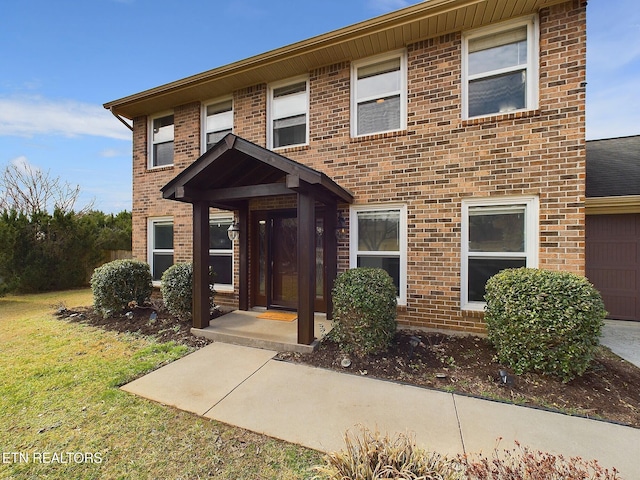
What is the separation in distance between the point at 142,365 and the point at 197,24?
31.6 ft

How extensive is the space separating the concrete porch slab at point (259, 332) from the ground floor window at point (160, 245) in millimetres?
3006

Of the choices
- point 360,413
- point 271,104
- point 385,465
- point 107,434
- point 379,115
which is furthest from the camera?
point 271,104

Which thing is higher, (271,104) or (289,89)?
(289,89)

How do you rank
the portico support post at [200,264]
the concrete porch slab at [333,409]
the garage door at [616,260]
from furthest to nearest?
the garage door at [616,260] < the portico support post at [200,264] < the concrete porch slab at [333,409]

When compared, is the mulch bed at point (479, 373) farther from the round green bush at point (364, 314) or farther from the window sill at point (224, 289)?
the window sill at point (224, 289)

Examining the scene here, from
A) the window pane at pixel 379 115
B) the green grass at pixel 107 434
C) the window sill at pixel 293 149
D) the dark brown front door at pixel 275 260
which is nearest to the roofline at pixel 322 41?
the window pane at pixel 379 115

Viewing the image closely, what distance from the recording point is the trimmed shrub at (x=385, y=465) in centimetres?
157

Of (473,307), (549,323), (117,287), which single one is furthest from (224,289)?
(549,323)

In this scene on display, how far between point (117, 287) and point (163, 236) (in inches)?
76.0

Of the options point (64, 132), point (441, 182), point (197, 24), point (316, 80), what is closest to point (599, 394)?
point (441, 182)

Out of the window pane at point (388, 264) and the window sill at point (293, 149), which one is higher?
the window sill at point (293, 149)

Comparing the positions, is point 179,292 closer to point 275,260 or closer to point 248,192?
point 275,260

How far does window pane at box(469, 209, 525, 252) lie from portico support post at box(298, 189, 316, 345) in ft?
9.45

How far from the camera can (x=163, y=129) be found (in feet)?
25.1
